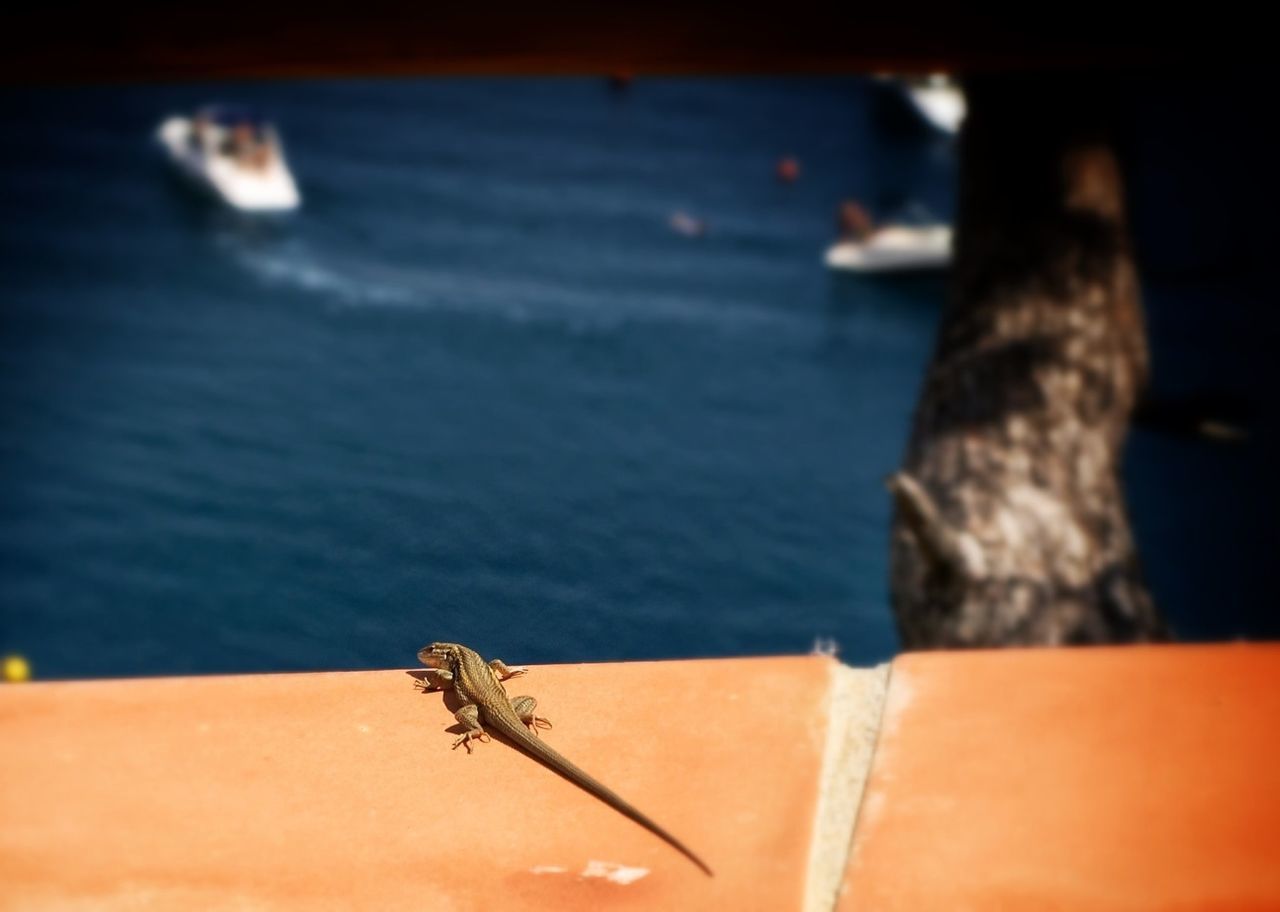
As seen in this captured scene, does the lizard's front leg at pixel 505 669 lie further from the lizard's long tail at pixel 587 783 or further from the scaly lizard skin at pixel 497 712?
the lizard's long tail at pixel 587 783

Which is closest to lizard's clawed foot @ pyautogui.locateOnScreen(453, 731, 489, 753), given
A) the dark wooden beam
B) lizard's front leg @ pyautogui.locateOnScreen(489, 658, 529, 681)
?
lizard's front leg @ pyautogui.locateOnScreen(489, 658, 529, 681)

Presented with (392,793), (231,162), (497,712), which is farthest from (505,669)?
(231,162)

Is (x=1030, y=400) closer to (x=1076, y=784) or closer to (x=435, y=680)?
(x=435, y=680)

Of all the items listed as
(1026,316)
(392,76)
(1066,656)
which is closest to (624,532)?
(1066,656)

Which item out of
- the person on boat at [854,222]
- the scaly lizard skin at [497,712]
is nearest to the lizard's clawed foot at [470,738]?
the scaly lizard skin at [497,712]

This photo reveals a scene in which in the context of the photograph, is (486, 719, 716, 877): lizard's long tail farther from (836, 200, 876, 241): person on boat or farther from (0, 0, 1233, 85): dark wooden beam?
(836, 200, 876, 241): person on boat

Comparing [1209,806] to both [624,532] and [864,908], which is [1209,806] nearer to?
[864,908]
